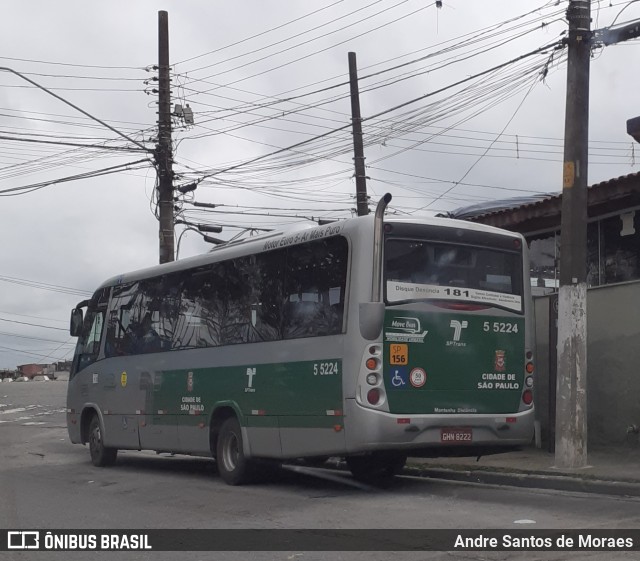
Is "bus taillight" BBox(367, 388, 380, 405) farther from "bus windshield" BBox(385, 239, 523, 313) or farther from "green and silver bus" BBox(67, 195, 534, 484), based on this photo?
"bus windshield" BBox(385, 239, 523, 313)

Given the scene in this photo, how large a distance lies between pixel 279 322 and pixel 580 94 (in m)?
5.19

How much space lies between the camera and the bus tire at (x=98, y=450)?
56.2 feet

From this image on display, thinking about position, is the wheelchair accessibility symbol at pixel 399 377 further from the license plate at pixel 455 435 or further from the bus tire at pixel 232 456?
the bus tire at pixel 232 456

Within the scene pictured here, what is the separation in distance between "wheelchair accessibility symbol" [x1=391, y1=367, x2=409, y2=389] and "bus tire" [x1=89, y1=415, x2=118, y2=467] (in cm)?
729

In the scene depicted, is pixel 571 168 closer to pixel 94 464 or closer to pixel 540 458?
pixel 540 458

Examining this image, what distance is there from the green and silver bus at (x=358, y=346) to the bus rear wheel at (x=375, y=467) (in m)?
0.03

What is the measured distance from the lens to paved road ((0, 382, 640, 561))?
9320 mm

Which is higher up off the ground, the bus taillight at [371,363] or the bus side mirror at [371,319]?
the bus side mirror at [371,319]

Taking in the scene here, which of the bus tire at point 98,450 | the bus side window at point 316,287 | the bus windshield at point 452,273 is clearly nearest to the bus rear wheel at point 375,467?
the bus side window at point 316,287

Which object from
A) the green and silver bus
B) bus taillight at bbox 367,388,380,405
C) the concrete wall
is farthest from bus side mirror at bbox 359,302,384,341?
the concrete wall

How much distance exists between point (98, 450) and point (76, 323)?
2.60m

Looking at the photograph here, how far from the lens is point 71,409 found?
1842 cm

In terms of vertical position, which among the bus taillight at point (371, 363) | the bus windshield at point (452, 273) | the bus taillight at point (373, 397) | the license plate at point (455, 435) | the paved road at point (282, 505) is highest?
the bus windshield at point (452, 273)

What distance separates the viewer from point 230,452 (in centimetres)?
1353
